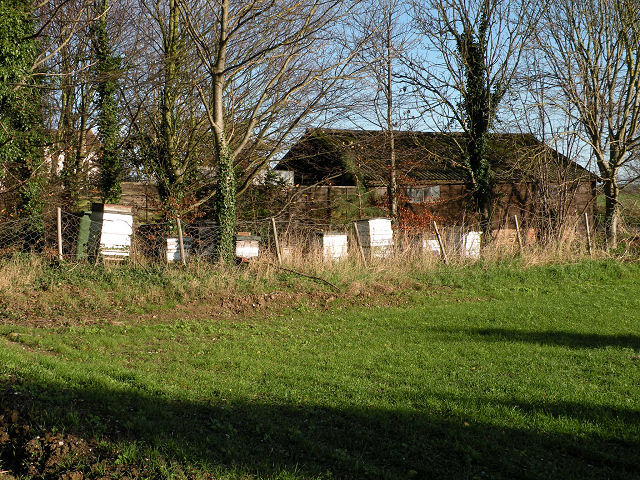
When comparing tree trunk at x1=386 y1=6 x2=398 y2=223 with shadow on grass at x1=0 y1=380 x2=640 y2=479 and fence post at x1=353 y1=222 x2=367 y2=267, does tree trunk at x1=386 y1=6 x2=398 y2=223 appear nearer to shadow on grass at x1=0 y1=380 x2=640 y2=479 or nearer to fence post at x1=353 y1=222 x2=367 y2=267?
fence post at x1=353 y1=222 x2=367 y2=267

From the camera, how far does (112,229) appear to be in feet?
46.6

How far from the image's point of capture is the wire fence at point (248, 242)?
1420 cm

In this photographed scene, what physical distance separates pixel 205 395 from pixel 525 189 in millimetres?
27419

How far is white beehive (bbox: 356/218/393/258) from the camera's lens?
16.7 meters

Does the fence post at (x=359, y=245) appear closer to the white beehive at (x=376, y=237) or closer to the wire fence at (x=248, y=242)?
the wire fence at (x=248, y=242)

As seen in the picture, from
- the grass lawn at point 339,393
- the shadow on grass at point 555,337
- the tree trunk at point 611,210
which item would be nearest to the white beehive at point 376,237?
the grass lawn at point 339,393

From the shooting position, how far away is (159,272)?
13.2 metres

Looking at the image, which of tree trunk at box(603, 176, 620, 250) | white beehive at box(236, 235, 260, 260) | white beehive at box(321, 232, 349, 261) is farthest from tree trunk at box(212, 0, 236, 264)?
tree trunk at box(603, 176, 620, 250)

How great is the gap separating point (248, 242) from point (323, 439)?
1115cm

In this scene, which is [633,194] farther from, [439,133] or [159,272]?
[159,272]

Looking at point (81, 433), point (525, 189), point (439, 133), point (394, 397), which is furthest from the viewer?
Result: point (525, 189)

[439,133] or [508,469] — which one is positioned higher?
[439,133]

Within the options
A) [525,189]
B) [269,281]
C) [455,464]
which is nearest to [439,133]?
[525,189]

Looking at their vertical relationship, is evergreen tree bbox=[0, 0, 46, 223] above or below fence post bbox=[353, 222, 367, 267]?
above
